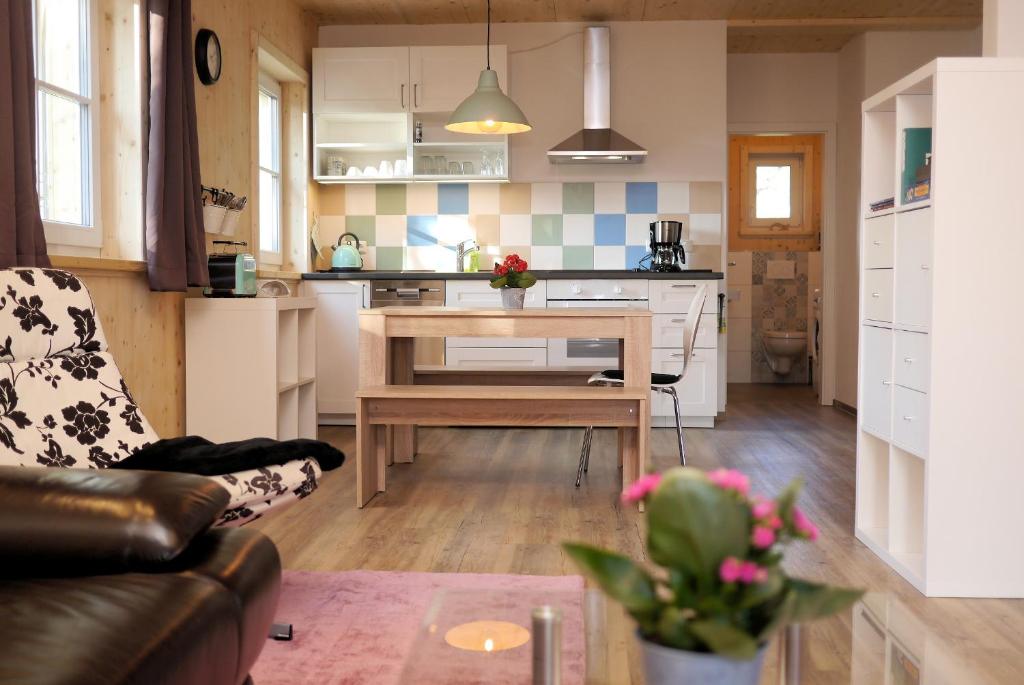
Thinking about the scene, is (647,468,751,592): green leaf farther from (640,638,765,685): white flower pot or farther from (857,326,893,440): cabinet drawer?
(857,326,893,440): cabinet drawer

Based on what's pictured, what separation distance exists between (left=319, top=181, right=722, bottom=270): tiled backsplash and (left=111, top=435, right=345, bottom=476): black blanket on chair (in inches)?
164

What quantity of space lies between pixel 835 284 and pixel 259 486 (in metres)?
5.84

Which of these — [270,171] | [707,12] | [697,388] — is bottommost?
[697,388]

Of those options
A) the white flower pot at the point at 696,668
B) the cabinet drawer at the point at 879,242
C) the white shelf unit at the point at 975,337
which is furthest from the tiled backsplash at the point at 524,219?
the white flower pot at the point at 696,668

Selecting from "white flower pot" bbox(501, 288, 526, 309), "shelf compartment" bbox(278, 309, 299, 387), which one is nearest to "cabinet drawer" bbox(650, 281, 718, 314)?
"white flower pot" bbox(501, 288, 526, 309)

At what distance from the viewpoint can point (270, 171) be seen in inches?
235

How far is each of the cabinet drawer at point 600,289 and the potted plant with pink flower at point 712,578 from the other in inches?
200

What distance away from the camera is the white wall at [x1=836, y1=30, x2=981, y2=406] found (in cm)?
666

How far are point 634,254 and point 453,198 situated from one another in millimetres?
1276

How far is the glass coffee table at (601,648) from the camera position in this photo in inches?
52.1

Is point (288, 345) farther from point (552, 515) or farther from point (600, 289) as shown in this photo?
point (600, 289)

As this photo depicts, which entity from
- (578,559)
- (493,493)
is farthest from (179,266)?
(578,559)

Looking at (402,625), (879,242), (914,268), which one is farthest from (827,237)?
(402,625)

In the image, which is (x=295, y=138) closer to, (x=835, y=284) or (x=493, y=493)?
(x=493, y=493)
